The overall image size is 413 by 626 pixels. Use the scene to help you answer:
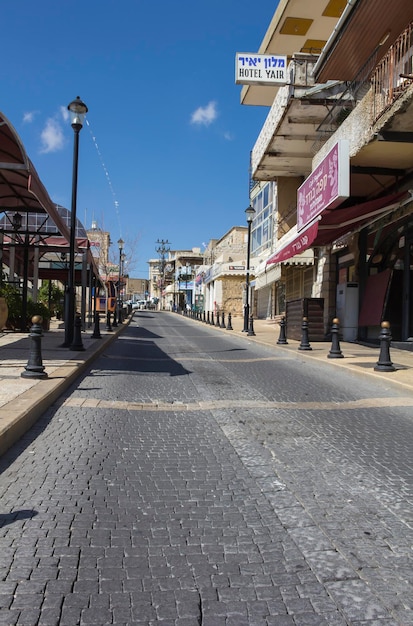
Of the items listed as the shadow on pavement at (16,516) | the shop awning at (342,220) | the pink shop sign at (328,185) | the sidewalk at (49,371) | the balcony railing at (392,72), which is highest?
the balcony railing at (392,72)

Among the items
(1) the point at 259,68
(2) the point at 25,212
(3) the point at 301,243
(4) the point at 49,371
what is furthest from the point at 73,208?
(1) the point at 259,68

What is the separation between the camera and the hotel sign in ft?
61.1

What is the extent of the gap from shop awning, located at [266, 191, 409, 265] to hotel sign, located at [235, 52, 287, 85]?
6.53m

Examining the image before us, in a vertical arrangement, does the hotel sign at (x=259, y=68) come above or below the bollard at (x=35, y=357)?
above

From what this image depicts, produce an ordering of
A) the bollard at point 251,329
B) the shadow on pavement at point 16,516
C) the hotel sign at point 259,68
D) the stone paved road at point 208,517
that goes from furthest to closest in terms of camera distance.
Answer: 1. the bollard at point 251,329
2. the hotel sign at point 259,68
3. the shadow on pavement at point 16,516
4. the stone paved road at point 208,517

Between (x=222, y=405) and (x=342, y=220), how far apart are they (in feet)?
29.1

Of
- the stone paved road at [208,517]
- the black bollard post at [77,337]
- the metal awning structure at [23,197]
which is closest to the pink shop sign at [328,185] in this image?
the metal awning structure at [23,197]

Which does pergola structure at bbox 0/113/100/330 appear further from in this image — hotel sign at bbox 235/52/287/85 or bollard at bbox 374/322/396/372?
hotel sign at bbox 235/52/287/85

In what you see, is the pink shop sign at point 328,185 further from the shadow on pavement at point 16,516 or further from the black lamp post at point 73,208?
the shadow on pavement at point 16,516

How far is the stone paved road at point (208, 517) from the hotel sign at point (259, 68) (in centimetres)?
1541

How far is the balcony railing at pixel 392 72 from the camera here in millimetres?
10297

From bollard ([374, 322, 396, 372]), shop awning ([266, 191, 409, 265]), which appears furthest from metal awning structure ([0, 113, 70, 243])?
bollard ([374, 322, 396, 372])

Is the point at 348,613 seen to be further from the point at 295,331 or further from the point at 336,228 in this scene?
the point at 295,331

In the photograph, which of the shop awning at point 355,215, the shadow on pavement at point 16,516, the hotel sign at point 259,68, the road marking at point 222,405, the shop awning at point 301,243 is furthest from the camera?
the hotel sign at point 259,68
